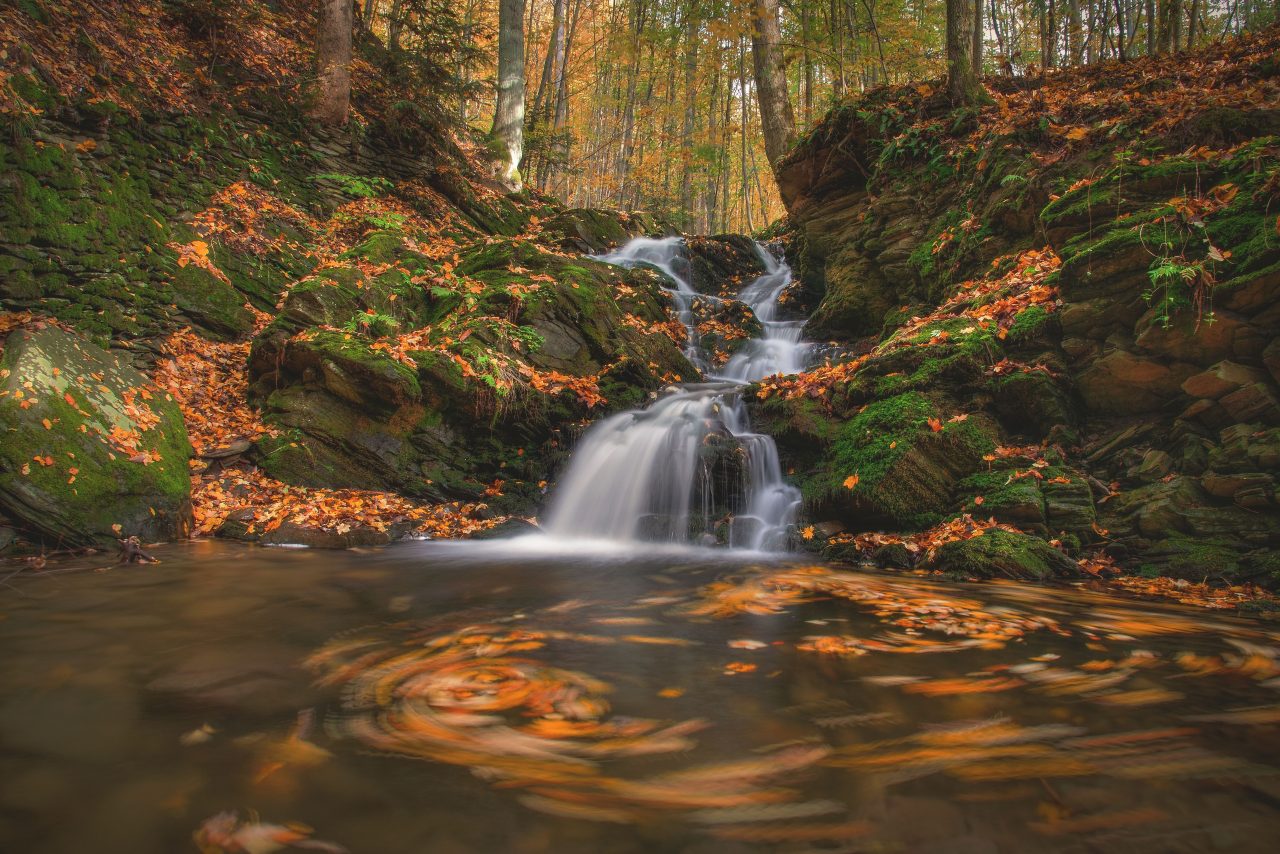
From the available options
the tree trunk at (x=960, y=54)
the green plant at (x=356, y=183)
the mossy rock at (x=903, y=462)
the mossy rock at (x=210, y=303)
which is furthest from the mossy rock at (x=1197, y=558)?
the green plant at (x=356, y=183)

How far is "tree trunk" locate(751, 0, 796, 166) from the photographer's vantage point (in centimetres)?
1215

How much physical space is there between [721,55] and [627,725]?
21335 mm

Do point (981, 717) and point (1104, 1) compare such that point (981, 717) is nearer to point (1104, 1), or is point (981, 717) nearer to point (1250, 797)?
point (1250, 797)

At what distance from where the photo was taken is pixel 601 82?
27.5 metres

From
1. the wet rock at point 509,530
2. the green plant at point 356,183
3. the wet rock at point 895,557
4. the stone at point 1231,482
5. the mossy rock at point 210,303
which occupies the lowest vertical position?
the wet rock at point 509,530

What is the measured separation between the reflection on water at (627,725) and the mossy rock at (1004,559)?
614mm

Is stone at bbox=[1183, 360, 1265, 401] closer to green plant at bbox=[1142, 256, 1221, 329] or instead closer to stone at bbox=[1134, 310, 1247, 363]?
stone at bbox=[1134, 310, 1247, 363]

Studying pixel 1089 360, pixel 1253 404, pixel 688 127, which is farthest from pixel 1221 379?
pixel 688 127

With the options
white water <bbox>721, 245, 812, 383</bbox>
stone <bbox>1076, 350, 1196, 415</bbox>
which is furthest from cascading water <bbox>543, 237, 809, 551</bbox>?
stone <bbox>1076, 350, 1196, 415</bbox>

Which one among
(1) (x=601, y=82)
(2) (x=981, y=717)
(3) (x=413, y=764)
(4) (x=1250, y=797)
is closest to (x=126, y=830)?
(3) (x=413, y=764)

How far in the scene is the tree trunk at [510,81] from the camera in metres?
12.7

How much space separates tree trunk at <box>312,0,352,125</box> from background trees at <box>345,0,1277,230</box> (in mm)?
2262

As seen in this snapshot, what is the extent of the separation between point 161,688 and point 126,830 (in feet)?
3.45

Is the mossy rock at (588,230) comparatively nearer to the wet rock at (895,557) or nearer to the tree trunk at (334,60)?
the tree trunk at (334,60)
